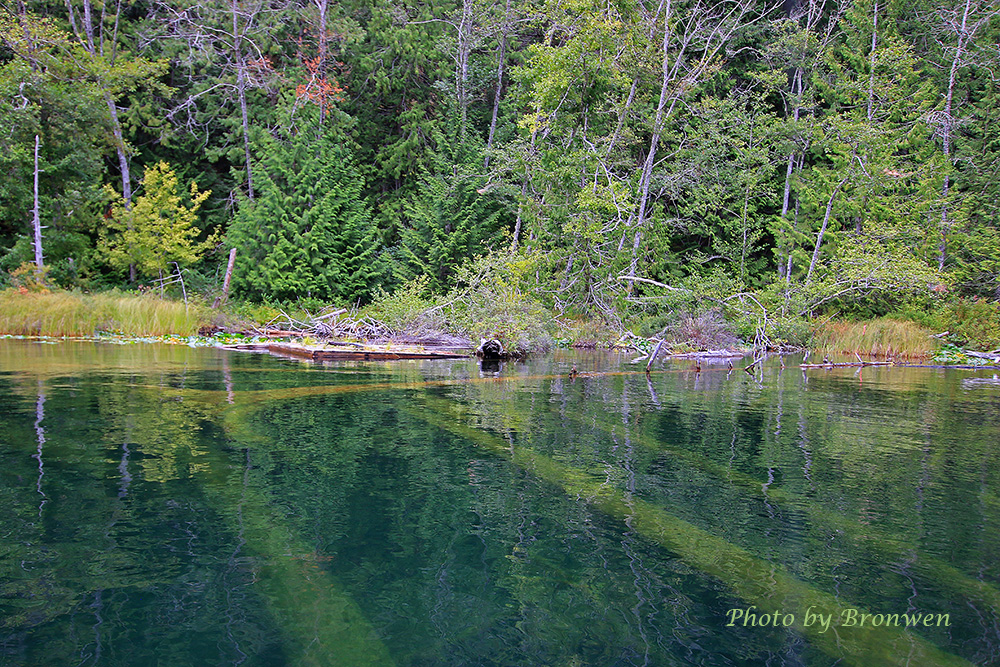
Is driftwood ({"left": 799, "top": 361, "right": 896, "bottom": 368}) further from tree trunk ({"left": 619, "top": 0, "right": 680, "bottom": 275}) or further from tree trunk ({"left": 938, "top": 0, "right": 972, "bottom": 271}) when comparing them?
tree trunk ({"left": 938, "top": 0, "right": 972, "bottom": 271})

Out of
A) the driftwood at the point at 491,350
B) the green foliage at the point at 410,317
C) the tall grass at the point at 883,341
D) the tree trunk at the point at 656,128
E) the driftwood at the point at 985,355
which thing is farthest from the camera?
the tree trunk at the point at 656,128

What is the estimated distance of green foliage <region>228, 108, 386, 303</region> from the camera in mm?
24125

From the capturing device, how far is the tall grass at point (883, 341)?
19.1m

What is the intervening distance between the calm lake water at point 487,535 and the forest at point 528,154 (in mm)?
12089

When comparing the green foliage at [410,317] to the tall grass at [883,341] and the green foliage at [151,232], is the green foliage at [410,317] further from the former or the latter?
the tall grass at [883,341]

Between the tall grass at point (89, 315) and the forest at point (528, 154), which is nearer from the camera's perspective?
the tall grass at point (89, 315)

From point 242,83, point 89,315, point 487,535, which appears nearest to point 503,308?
point 89,315

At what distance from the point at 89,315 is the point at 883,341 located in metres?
21.9

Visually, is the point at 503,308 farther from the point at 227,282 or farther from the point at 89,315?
the point at 227,282

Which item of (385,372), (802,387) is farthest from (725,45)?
(385,372)

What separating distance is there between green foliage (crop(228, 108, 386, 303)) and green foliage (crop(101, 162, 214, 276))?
187cm

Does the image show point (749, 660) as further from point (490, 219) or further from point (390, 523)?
point (490, 219)

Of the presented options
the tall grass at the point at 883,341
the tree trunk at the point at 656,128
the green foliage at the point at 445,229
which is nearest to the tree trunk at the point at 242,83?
the green foliage at the point at 445,229

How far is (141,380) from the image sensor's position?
1034cm
